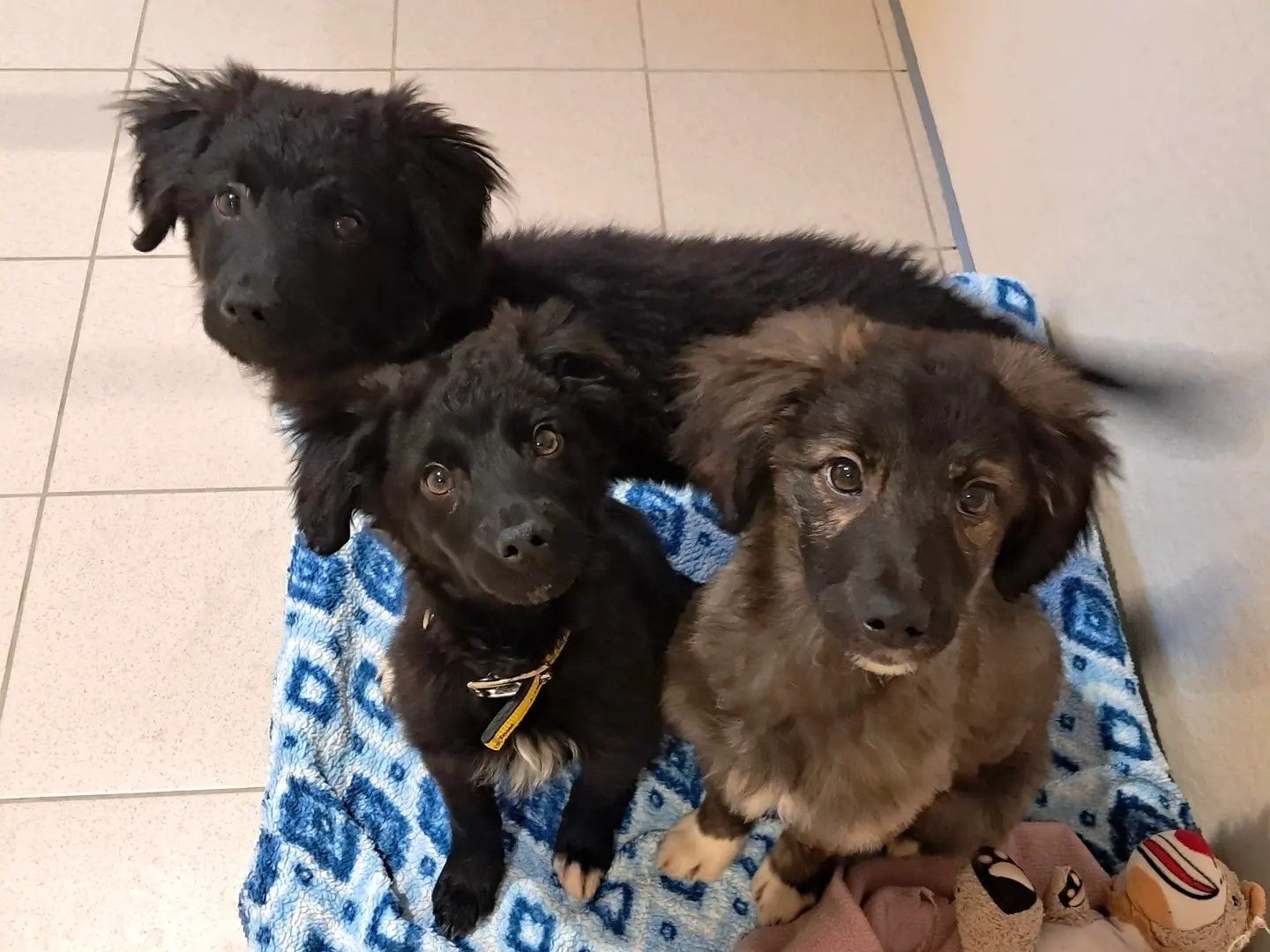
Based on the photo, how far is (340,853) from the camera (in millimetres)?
2053

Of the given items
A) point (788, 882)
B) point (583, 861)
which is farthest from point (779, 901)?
point (583, 861)

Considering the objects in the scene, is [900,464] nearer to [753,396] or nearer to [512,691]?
[753,396]

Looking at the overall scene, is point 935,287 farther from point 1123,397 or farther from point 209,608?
point 209,608

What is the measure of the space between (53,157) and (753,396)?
2867 mm

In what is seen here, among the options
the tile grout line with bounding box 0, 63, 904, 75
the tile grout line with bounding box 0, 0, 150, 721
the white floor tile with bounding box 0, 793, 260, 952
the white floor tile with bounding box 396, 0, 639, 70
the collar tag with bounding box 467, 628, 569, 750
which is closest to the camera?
the collar tag with bounding box 467, 628, 569, 750

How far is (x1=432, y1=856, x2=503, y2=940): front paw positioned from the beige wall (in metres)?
1.41

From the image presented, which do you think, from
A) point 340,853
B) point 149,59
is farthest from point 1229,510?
point 149,59

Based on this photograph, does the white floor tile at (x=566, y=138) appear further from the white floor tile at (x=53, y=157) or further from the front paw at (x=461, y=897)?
the front paw at (x=461, y=897)

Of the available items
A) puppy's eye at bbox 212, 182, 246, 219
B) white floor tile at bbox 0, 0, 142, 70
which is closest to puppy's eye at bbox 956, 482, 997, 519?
puppy's eye at bbox 212, 182, 246, 219

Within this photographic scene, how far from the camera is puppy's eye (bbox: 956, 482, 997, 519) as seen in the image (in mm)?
1404

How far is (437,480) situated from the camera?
1534mm

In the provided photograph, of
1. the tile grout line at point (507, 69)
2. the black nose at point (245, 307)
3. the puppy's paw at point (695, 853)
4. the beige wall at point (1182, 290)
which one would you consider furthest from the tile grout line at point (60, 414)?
the beige wall at point (1182, 290)

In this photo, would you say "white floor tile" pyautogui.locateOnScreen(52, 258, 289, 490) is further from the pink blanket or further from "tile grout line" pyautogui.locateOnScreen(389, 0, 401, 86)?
the pink blanket

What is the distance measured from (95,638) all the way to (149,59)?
2158mm
